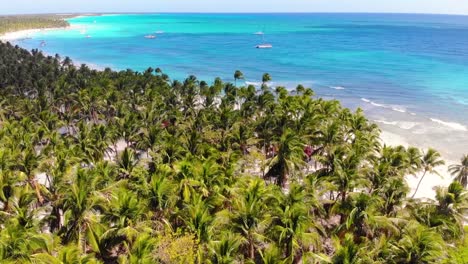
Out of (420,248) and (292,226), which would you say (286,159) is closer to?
(292,226)

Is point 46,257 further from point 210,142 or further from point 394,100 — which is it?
point 394,100

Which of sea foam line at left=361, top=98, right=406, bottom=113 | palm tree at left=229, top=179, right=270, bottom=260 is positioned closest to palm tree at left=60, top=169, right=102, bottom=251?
palm tree at left=229, top=179, right=270, bottom=260

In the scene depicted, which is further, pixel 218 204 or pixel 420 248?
pixel 218 204

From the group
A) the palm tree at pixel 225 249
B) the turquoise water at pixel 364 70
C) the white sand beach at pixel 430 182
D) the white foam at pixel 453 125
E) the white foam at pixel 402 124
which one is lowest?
the white sand beach at pixel 430 182

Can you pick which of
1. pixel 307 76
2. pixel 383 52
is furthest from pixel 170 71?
pixel 383 52

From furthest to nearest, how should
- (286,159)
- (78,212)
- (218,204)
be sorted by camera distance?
(286,159) → (218,204) → (78,212)

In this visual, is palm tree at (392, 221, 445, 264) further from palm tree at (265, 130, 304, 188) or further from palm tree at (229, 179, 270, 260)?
palm tree at (265, 130, 304, 188)

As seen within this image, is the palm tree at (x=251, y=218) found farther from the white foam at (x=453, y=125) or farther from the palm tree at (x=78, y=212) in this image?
the white foam at (x=453, y=125)

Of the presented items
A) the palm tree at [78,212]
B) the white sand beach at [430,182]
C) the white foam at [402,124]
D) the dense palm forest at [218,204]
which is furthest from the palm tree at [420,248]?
the white foam at [402,124]

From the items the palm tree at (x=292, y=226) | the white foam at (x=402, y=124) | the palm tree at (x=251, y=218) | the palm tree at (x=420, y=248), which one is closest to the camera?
the palm tree at (x=420, y=248)

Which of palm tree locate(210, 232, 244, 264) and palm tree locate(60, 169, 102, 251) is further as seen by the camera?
palm tree locate(60, 169, 102, 251)

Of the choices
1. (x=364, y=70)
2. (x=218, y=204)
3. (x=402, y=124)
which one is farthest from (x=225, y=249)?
(x=364, y=70)
